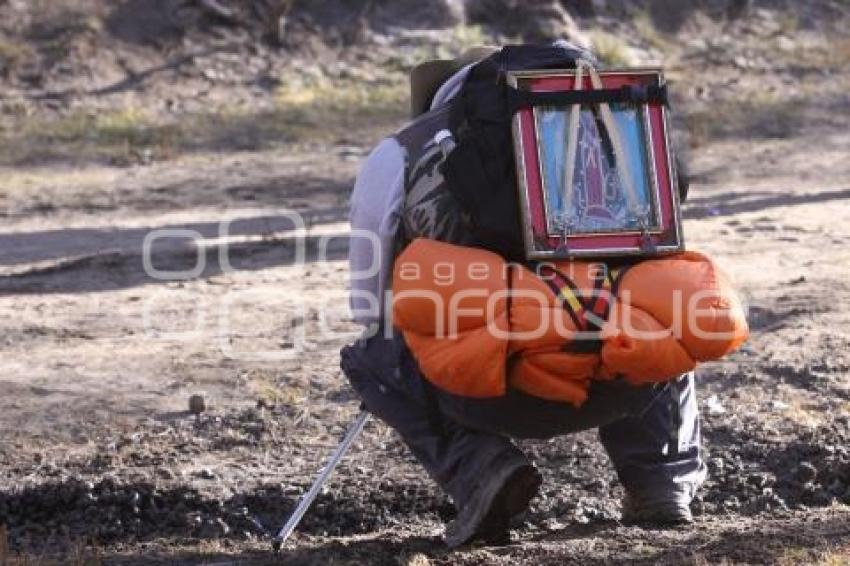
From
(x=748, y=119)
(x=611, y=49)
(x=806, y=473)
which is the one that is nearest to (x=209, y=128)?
(x=611, y=49)

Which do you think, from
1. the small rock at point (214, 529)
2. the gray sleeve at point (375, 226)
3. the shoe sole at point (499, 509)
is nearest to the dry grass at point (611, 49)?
the small rock at point (214, 529)

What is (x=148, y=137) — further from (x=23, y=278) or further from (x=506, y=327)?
(x=506, y=327)

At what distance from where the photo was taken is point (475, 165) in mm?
4000

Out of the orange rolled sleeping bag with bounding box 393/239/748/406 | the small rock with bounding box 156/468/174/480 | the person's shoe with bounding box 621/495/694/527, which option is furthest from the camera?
the small rock with bounding box 156/468/174/480

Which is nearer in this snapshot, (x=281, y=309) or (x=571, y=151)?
(x=571, y=151)

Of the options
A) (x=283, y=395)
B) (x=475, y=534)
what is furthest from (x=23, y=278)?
(x=475, y=534)

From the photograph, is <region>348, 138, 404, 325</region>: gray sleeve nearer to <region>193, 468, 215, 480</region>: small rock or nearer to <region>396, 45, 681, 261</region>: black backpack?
<region>396, 45, 681, 261</region>: black backpack

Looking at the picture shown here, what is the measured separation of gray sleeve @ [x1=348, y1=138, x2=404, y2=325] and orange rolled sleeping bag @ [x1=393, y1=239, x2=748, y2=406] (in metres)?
0.33

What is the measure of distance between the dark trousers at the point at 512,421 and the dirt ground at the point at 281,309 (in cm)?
19

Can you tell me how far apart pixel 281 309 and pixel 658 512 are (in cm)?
298

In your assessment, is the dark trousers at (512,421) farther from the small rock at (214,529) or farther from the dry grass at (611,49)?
the dry grass at (611,49)

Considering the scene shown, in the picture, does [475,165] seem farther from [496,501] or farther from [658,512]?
[658,512]

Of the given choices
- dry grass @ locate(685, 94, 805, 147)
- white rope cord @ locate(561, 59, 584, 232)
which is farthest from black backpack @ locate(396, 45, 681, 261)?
dry grass @ locate(685, 94, 805, 147)

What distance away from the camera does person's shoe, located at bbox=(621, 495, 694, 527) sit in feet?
15.2
